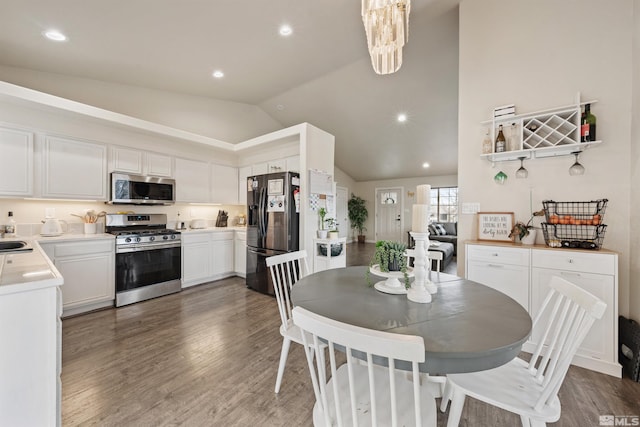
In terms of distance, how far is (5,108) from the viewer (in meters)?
2.67

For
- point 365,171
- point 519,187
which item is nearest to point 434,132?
point 365,171

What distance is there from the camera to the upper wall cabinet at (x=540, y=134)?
7.26ft

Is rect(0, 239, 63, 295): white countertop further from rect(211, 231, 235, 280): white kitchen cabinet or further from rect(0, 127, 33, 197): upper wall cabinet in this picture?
rect(211, 231, 235, 280): white kitchen cabinet

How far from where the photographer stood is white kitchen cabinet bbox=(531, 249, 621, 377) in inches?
73.5

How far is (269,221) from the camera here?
3.70 m

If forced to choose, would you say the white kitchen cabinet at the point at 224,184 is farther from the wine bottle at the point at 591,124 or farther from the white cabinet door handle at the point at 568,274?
the wine bottle at the point at 591,124

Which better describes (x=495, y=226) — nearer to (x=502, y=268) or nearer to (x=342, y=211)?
(x=502, y=268)

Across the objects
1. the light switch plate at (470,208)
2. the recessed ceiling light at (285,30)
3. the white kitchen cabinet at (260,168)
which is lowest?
the light switch plate at (470,208)

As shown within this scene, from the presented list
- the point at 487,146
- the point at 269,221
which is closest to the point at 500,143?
the point at 487,146

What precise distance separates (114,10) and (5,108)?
1694 mm

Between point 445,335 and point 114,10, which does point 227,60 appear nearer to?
point 114,10

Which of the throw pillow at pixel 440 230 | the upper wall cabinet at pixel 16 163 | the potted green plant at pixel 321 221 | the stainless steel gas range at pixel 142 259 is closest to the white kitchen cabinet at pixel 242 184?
the stainless steel gas range at pixel 142 259

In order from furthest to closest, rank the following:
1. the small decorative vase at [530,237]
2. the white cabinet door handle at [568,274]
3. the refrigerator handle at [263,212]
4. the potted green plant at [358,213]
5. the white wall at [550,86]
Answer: the potted green plant at [358,213] < the refrigerator handle at [263,212] < the small decorative vase at [530,237] < the white wall at [550,86] < the white cabinet door handle at [568,274]

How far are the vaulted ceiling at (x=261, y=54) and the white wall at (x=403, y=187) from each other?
92.9 inches
